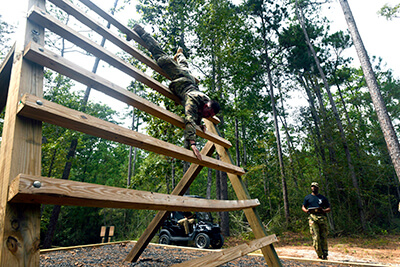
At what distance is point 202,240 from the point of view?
23.3ft

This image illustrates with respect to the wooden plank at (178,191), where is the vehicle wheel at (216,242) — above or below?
below

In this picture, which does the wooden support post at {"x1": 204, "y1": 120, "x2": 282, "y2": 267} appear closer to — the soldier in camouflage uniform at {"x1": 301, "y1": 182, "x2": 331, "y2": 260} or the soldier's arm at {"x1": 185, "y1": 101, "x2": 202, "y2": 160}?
the soldier's arm at {"x1": 185, "y1": 101, "x2": 202, "y2": 160}

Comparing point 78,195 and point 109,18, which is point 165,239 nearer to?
point 109,18

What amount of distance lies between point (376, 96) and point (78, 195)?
8.24m

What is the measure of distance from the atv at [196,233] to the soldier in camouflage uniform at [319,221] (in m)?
3.17

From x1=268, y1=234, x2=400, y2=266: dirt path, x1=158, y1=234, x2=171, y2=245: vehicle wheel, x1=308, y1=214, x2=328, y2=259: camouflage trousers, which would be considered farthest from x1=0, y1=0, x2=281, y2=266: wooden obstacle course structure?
x1=268, y1=234, x2=400, y2=266: dirt path

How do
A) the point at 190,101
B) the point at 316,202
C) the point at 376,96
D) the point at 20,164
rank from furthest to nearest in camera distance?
the point at 376,96
the point at 316,202
the point at 190,101
the point at 20,164

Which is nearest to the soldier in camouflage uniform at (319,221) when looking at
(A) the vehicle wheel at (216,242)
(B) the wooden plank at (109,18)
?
(A) the vehicle wheel at (216,242)

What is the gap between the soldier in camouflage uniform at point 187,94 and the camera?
2387 mm

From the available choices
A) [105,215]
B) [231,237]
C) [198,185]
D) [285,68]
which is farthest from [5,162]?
[198,185]

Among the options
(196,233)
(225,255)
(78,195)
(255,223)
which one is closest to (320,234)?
(255,223)

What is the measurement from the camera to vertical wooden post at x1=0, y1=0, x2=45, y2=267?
35.0 inches

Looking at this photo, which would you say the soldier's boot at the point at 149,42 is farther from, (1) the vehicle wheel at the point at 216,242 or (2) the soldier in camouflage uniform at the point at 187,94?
(1) the vehicle wheel at the point at 216,242

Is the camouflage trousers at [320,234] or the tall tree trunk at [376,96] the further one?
the tall tree trunk at [376,96]
